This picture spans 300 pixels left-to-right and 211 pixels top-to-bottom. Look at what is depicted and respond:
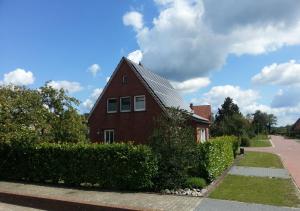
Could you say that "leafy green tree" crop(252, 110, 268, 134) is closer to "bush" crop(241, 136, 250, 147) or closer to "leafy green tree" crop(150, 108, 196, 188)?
"bush" crop(241, 136, 250, 147)

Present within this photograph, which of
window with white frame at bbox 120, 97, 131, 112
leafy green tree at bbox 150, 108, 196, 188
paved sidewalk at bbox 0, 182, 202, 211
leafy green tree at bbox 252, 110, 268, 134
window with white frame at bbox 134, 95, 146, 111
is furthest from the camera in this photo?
leafy green tree at bbox 252, 110, 268, 134

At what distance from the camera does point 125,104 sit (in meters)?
30.2

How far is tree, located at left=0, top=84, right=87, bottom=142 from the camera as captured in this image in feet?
55.1

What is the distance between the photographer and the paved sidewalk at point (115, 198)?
38.4 ft

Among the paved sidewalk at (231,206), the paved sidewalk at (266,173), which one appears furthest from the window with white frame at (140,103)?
the paved sidewalk at (231,206)

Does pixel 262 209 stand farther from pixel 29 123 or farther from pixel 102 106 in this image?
pixel 102 106

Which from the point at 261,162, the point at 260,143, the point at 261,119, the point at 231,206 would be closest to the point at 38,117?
the point at 231,206

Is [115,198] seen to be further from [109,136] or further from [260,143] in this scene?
[260,143]

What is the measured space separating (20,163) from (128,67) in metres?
15.1

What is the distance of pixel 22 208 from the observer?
12445 millimetres

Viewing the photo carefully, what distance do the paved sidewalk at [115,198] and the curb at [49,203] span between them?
0.49 ft

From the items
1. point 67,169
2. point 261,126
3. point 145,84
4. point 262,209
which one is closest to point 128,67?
point 145,84

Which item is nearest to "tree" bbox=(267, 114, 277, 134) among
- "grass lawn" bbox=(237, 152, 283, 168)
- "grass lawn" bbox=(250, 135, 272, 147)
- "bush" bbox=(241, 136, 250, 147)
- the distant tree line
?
the distant tree line

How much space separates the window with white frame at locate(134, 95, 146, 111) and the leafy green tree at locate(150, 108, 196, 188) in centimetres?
1357
